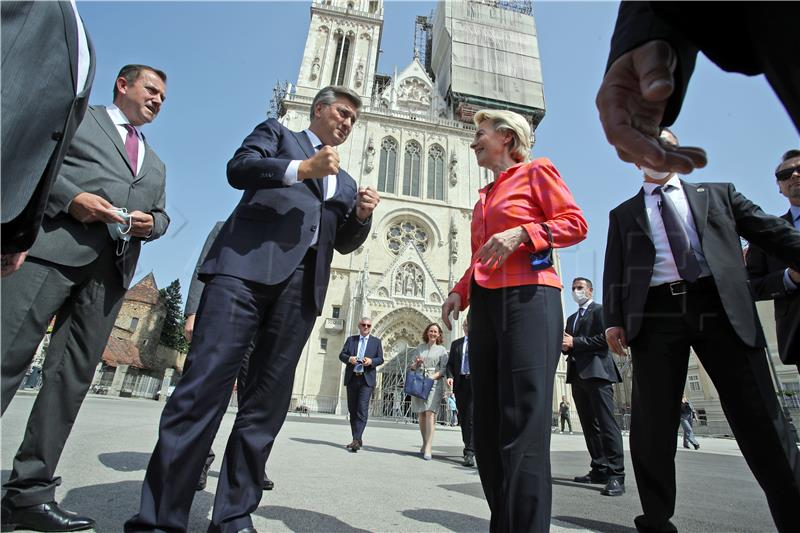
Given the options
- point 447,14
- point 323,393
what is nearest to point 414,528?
point 323,393

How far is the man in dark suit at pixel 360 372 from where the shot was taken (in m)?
6.04

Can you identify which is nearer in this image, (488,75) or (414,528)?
(414,528)

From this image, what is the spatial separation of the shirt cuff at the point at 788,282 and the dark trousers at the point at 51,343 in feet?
12.5

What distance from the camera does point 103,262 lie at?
85.7 inches

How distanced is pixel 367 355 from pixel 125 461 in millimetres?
3993

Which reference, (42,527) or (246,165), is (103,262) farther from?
(42,527)

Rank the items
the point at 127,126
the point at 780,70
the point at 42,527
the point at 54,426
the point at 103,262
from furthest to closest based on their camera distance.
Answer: the point at 127,126, the point at 103,262, the point at 54,426, the point at 42,527, the point at 780,70

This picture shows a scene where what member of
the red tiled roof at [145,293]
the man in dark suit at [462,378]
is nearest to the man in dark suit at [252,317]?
the man in dark suit at [462,378]

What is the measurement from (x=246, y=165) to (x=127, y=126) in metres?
1.20

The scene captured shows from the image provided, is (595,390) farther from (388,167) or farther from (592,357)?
(388,167)

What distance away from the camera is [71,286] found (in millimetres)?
2035

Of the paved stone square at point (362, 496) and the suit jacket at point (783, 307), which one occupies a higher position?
the suit jacket at point (783, 307)

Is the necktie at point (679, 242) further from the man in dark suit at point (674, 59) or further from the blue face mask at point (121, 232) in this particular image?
the blue face mask at point (121, 232)

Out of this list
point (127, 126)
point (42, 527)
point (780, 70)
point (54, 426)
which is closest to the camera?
point (780, 70)
